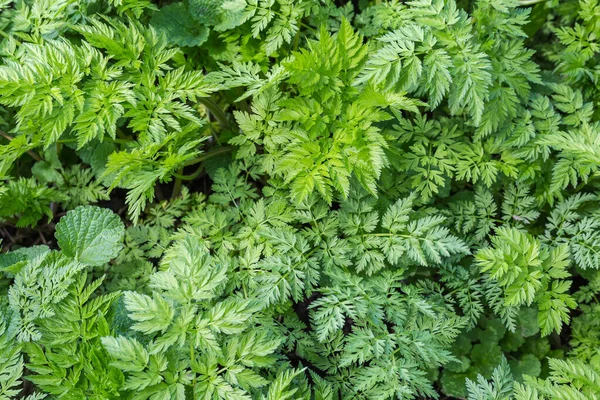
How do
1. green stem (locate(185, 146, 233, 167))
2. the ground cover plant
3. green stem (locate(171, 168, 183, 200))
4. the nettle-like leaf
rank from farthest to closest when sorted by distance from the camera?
1. green stem (locate(171, 168, 183, 200))
2. green stem (locate(185, 146, 233, 167))
3. the nettle-like leaf
4. the ground cover plant

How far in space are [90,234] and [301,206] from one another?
101 centimetres

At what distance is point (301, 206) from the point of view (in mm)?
2461

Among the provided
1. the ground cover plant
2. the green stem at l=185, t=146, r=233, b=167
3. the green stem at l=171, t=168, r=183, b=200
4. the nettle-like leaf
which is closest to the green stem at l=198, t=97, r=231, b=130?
the ground cover plant

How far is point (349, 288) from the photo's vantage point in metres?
2.35

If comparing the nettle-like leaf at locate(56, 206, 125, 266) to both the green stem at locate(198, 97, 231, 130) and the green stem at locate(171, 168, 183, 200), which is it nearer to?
the green stem at locate(171, 168, 183, 200)

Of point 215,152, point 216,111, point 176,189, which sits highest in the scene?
point 216,111

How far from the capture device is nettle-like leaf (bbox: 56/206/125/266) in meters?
2.55

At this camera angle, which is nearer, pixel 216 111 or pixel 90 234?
pixel 90 234

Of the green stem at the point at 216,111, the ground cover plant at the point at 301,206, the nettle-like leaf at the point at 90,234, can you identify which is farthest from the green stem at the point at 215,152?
the nettle-like leaf at the point at 90,234

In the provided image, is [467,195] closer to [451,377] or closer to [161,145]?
[451,377]

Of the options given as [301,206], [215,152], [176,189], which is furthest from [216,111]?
[301,206]

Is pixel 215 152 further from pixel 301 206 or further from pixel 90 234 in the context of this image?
pixel 90 234

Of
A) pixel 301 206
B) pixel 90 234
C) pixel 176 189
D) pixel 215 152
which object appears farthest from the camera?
pixel 176 189

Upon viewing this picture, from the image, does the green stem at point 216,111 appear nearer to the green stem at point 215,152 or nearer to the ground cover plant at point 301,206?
the ground cover plant at point 301,206
